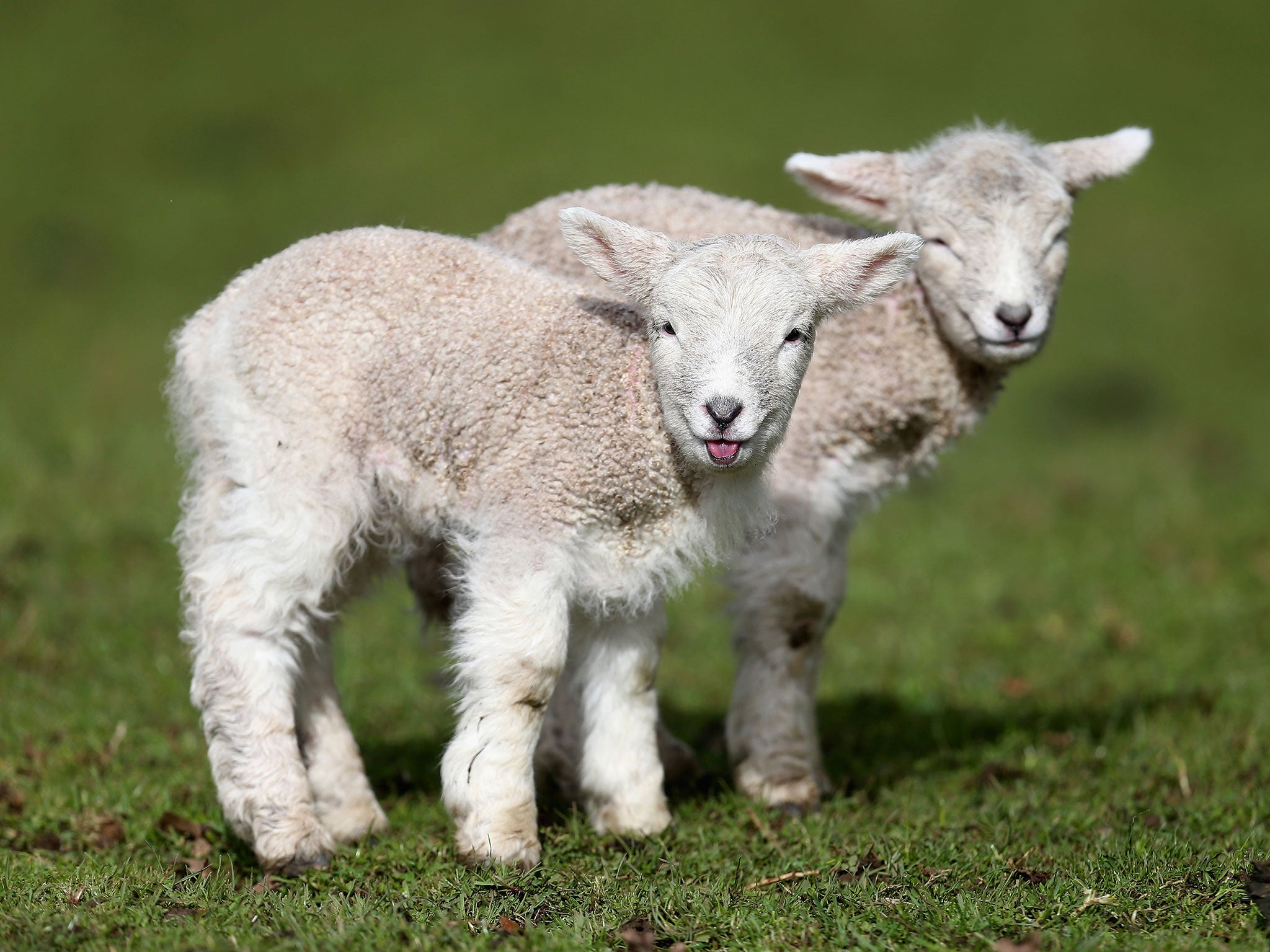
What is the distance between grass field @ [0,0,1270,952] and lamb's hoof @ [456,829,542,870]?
0.09m

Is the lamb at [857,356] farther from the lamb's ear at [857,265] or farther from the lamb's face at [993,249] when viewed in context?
the lamb's ear at [857,265]

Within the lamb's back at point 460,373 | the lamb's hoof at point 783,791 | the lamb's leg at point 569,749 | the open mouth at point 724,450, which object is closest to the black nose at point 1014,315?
the lamb's back at point 460,373

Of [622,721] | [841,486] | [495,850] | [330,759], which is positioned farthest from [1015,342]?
[330,759]

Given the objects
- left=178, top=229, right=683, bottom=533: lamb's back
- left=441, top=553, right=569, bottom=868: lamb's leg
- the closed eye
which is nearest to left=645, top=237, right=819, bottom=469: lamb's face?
left=178, top=229, right=683, bottom=533: lamb's back

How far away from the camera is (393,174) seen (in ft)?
63.2

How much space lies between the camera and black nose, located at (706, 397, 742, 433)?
5.07 metres

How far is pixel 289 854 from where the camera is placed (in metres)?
5.58

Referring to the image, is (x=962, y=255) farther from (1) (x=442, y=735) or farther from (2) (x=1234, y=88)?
(2) (x=1234, y=88)

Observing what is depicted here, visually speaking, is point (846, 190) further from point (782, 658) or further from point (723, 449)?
point (723, 449)

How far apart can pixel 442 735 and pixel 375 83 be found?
15459mm

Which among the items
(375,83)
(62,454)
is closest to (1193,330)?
(375,83)

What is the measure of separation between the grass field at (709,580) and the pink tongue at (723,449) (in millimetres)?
1424

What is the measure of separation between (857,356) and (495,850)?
272cm

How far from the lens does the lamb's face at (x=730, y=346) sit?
5129 mm
